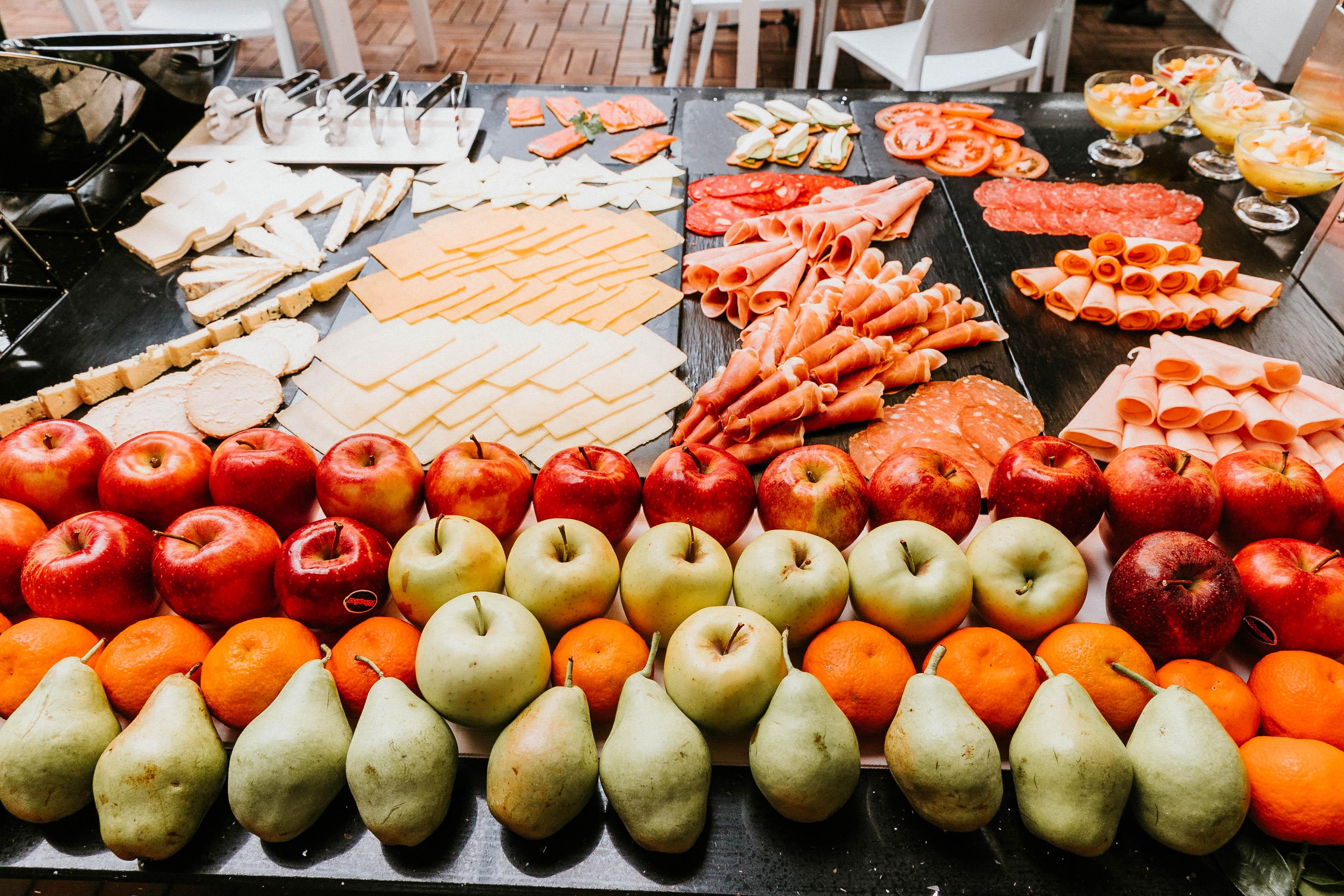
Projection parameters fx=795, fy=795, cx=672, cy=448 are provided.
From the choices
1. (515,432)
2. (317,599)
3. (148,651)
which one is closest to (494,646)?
(317,599)

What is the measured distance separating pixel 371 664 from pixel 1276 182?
2.35 meters

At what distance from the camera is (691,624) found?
90 cm

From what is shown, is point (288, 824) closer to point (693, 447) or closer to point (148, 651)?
point (148, 651)

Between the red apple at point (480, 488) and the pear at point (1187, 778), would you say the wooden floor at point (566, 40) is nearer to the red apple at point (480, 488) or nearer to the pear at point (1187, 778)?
the red apple at point (480, 488)

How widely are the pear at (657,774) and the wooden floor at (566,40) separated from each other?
420 centimetres

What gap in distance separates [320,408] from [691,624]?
3.30 feet

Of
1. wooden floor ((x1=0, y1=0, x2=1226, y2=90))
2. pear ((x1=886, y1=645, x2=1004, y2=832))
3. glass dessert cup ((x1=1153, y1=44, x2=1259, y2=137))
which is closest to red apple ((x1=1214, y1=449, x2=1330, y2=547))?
pear ((x1=886, y1=645, x2=1004, y2=832))

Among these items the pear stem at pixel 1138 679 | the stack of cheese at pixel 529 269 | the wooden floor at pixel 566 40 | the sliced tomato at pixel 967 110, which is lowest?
the wooden floor at pixel 566 40

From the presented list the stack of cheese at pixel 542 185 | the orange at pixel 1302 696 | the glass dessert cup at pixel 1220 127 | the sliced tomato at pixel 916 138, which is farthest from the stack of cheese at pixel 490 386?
the glass dessert cup at pixel 1220 127

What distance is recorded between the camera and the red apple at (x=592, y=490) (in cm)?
107

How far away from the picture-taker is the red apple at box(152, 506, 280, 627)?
95 cm

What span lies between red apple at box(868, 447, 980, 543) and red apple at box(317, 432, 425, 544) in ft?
2.14

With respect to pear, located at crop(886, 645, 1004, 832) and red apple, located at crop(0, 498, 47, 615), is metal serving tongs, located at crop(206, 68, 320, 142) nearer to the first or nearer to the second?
red apple, located at crop(0, 498, 47, 615)

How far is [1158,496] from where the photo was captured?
1061 mm
